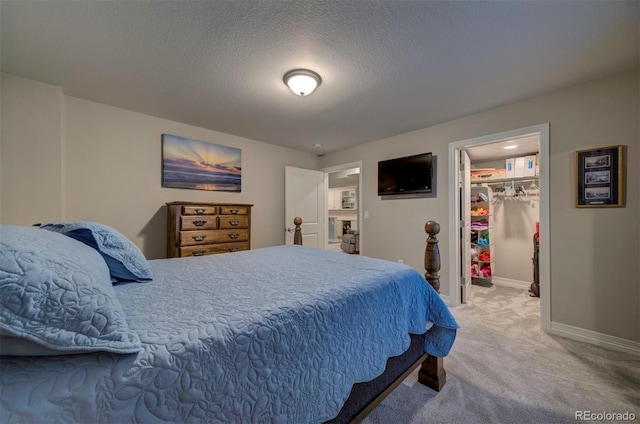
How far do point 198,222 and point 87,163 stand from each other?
1303 mm

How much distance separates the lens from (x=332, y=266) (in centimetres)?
160

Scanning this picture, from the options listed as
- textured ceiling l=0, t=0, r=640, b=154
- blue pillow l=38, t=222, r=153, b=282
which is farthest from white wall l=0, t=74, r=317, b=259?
blue pillow l=38, t=222, r=153, b=282

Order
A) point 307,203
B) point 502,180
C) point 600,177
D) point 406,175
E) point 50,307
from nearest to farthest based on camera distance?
point 50,307 < point 600,177 < point 406,175 < point 502,180 < point 307,203

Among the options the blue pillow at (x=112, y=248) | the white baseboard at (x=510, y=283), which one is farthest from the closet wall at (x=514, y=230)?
the blue pillow at (x=112, y=248)

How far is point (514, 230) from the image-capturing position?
4.03 meters

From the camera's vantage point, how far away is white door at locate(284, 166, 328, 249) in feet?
14.3

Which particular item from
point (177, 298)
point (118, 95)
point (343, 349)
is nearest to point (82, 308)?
point (177, 298)

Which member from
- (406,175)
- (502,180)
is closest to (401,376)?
(406,175)

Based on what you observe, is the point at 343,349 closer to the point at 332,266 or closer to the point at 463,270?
the point at 332,266

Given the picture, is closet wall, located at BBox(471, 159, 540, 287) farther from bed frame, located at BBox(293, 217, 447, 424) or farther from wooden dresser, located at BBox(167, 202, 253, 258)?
wooden dresser, located at BBox(167, 202, 253, 258)

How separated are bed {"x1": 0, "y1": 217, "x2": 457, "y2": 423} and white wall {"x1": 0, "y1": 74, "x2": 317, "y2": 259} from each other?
65.5 inches

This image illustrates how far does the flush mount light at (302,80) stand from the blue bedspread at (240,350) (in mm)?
1579

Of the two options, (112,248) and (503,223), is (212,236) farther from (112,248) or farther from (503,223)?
(503,223)

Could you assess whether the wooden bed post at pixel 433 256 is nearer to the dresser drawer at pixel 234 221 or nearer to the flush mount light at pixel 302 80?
the flush mount light at pixel 302 80
